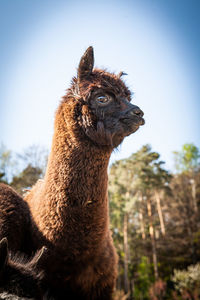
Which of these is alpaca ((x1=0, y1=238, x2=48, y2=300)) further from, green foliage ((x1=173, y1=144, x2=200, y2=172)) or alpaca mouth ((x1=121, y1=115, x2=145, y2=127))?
green foliage ((x1=173, y1=144, x2=200, y2=172))

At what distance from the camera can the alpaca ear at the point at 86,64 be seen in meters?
2.98

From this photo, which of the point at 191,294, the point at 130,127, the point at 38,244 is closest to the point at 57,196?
the point at 38,244

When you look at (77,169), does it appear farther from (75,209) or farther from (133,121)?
(133,121)

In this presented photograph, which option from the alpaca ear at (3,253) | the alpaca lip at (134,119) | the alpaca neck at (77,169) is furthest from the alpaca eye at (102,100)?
the alpaca ear at (3,253)

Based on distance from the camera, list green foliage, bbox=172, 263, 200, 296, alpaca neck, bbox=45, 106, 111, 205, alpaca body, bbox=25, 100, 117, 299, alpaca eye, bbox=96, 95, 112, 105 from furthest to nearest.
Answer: green foliage, bbox=172, 263, 200, 296 < alpaca eye, bbox=96, 95, 112, 105 < alpaca neck, bbox=45, 106, 111, 205 < alpaca body, bbox=25, 100, 117, 299

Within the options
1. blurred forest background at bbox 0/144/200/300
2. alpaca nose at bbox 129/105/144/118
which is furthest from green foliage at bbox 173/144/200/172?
alpaca nose at bbox 129/105/144/118

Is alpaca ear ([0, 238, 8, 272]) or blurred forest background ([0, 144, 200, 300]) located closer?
alpaca ear ([0, 238, 8, 272])

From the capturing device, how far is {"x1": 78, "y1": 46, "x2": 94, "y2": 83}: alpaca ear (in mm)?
2979

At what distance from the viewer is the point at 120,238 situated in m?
19.3

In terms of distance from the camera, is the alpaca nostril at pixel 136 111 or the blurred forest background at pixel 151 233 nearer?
the alpaca nostril at pixel 136 111

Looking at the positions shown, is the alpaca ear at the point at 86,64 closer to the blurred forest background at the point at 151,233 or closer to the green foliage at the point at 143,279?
the blurred forest background at the point at 151,233

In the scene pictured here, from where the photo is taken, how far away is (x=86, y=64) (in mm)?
3070

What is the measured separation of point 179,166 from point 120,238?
40.6 feet

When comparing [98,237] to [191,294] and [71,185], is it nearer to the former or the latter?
[71,185]
